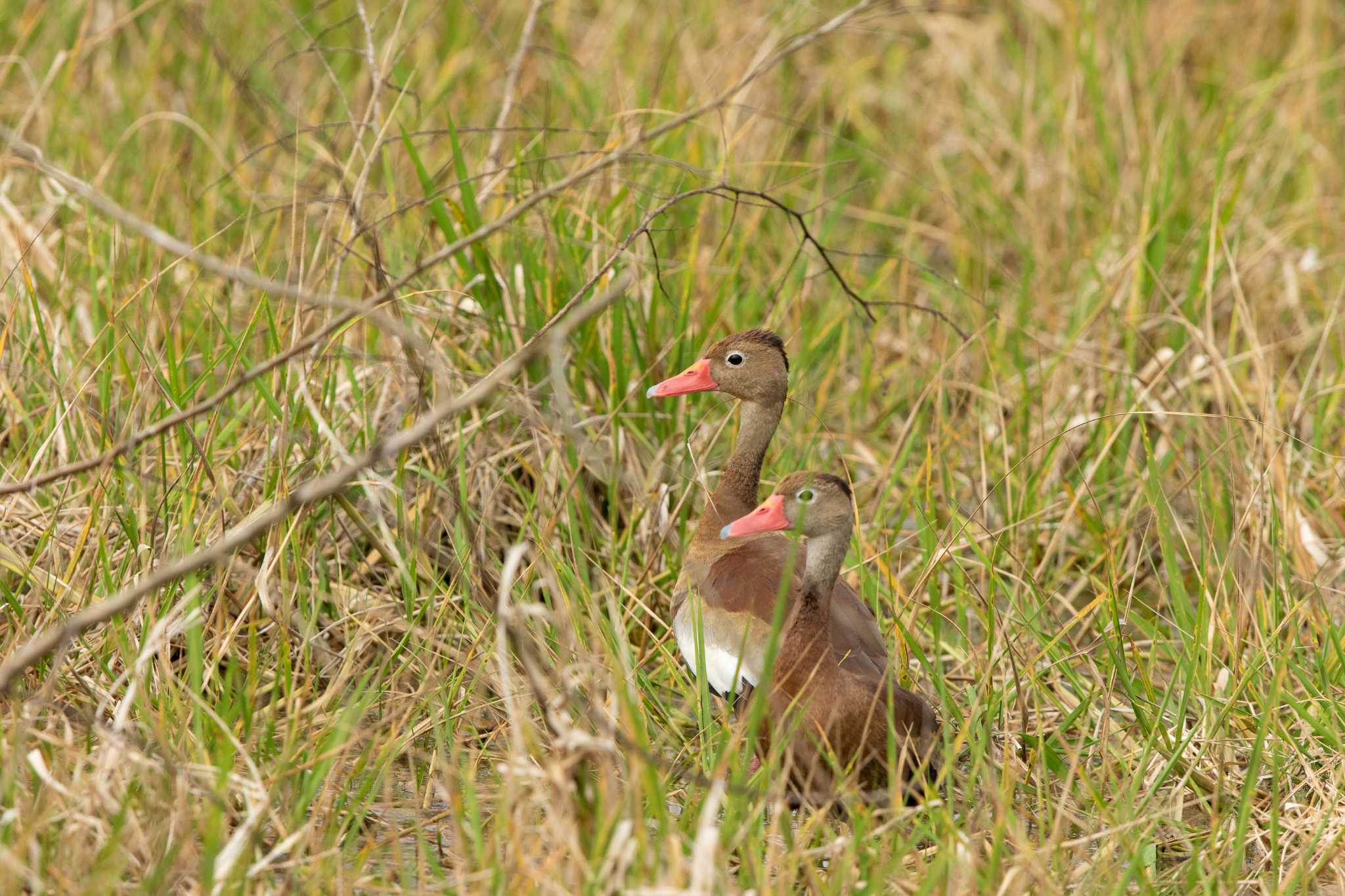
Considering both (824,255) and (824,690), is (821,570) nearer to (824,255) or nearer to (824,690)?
(824,690)

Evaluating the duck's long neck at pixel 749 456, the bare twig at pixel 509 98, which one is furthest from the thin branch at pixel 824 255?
the bare twig at pixel 509 98

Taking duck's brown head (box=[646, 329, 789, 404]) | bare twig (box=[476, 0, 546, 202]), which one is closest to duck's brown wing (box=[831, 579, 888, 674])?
duck's brown head (box=[646, 329, 789, 404])

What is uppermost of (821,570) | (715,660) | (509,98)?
(509,98)

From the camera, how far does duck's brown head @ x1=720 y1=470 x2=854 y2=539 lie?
2916 millimetres

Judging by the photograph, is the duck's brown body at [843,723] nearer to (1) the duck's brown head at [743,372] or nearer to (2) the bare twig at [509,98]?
(1) the duck's brown head at [743,372]

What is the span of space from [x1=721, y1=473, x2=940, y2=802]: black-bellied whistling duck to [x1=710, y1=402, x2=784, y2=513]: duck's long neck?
0.56 meters

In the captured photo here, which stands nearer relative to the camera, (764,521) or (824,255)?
(764,521)

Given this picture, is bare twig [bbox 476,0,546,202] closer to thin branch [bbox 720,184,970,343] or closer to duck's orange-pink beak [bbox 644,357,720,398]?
thin branch [bbox 720,184,970,343]

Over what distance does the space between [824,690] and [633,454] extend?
1.14m

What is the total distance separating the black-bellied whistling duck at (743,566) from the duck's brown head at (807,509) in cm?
14

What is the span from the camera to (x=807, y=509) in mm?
2904

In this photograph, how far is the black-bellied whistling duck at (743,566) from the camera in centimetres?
306

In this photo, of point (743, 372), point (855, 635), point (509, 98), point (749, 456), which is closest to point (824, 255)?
point (743, 372)

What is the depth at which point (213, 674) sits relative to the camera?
2867mm
